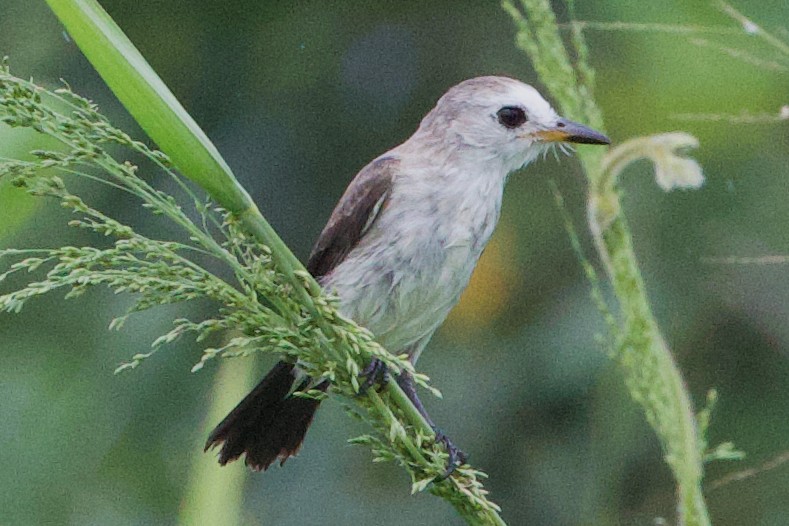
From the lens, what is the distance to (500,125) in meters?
3.01

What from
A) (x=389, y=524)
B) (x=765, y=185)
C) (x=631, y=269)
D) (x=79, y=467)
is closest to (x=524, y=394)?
(x=389, y=524)

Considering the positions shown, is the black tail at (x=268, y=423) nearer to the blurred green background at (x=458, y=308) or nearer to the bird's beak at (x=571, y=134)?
the blurred green background at (x=458, y=308)

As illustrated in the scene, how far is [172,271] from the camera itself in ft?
5.60

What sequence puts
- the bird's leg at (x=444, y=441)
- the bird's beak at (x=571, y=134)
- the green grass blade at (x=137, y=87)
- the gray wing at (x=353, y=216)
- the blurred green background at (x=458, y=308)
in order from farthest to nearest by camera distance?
the blurred green background at (x=458, y=308) < the gray wing at (x=353, y=216) < the bird's beak at (x=571, y=134) < the bird's leg at (x=444, y=441) < the green grass blade at (x=137, y=87)

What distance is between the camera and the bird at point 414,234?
2.81m

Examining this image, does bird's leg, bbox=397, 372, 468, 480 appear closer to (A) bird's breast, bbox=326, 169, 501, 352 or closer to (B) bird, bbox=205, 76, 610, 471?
(B) bird, bbox=205, 76, 610, 471

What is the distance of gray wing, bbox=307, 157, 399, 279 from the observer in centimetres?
291

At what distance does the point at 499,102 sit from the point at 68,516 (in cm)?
148

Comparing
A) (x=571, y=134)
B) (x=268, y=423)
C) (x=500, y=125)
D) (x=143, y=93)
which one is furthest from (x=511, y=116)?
(x=143, y=93)

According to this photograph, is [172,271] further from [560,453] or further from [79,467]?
[560,453]

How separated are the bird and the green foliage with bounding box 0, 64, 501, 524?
0.89 metres

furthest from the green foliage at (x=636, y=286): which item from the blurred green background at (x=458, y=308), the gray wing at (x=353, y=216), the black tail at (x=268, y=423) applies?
the blurred green background at (x=458, y=308)

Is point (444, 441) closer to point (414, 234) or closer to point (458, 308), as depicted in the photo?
point (414, 234)

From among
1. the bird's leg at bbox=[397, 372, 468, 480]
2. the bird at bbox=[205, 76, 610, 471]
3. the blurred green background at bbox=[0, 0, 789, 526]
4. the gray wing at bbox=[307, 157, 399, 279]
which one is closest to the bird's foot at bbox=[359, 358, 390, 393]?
the bird's leg at bbox=[397, 372, 468, 480]
